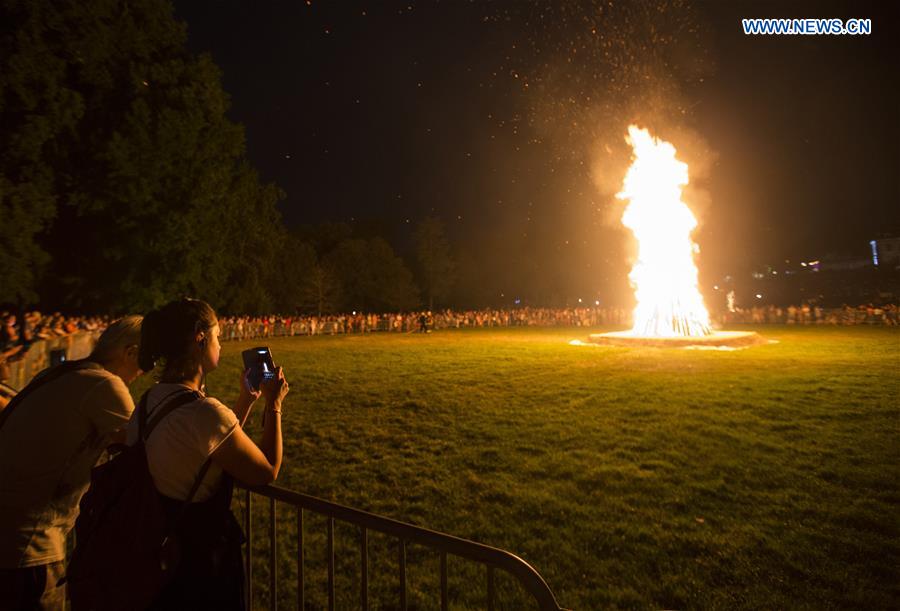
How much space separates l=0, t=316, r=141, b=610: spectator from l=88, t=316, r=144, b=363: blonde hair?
0.33 feet

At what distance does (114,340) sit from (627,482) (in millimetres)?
5900

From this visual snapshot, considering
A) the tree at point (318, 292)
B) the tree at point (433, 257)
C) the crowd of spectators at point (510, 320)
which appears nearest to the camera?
the crowd of spectators at point (510, 320)

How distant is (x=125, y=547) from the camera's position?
204cm

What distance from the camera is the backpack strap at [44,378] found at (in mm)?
2605

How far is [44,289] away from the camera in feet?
84.8

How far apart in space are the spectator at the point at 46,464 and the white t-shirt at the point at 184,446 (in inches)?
25.9

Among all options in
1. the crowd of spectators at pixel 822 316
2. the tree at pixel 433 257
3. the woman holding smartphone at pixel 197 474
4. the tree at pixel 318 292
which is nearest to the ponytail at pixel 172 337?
the woman holding smartphone at pixel 197 474

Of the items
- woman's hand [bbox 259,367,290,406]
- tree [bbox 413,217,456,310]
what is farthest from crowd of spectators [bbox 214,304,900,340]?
woman's hand [bbox 259,367,290,406]

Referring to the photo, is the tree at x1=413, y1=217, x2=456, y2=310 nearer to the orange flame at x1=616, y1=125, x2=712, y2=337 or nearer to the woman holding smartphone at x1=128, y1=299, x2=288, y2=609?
the orange flame at x1=616, y1=125, x2=712, y2=337

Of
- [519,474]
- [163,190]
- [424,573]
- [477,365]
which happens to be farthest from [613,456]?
[163,190]

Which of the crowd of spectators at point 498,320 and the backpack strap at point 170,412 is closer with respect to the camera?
the backpack strap at point 170,412

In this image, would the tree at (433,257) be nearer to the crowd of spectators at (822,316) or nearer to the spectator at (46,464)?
the crowd of spectators at (822,316)

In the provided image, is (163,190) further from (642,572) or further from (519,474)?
(642,572)

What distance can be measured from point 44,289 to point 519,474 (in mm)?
28257
